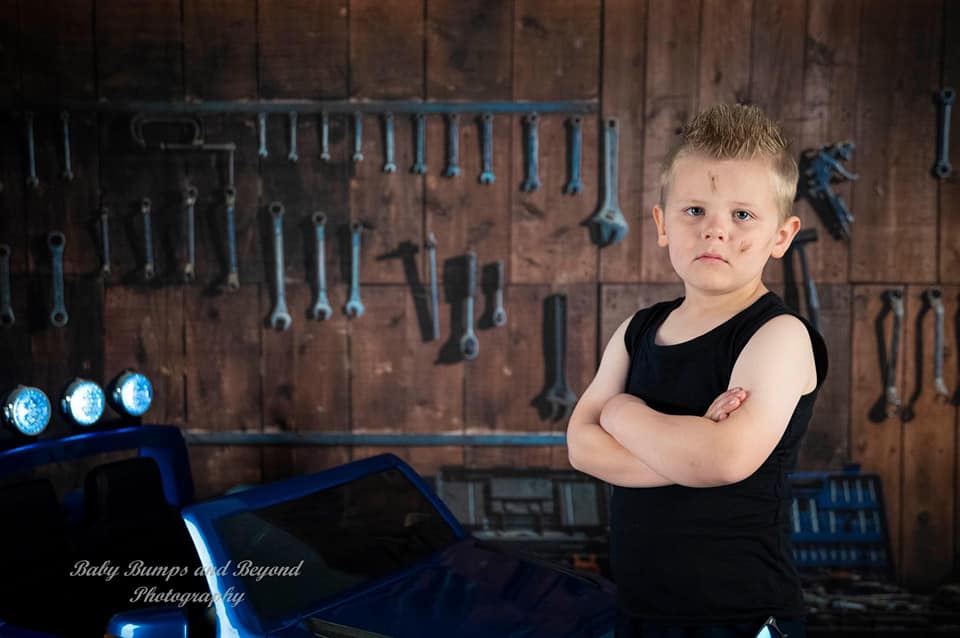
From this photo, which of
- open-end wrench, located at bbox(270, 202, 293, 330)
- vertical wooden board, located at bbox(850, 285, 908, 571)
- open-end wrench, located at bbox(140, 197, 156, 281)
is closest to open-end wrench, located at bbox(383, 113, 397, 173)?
open-end wrench, located at bbox(270, 202, 293, 330)

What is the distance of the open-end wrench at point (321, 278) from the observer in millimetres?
3195

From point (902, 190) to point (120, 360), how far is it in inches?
136

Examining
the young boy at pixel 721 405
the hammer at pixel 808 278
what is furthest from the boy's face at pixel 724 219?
the hammer at pixel 808 278

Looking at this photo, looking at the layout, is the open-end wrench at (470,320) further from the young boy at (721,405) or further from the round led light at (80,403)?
the young boy at (721,405)

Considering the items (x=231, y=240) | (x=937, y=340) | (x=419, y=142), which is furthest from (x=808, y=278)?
(x=231, y=240)

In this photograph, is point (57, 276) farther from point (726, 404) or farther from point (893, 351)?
point (893, 351)

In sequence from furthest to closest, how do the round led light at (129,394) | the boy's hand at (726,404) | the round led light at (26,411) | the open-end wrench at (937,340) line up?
the open-end wrench at (937,340), the round led light at (129,394), the round led light at (26,411), the boy's hand at (726,404)

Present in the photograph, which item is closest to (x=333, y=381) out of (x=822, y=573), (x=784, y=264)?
(x=784, y=264)

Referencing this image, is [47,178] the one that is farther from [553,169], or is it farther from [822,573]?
[822,573]

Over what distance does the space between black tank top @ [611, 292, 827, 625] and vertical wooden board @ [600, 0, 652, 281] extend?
2.14 m

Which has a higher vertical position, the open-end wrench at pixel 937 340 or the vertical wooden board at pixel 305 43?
the vertical wooden board at pixel 305 43

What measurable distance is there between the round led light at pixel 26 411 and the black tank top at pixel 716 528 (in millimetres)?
1592

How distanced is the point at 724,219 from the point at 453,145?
7.42 ft

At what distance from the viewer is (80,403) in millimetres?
2064
